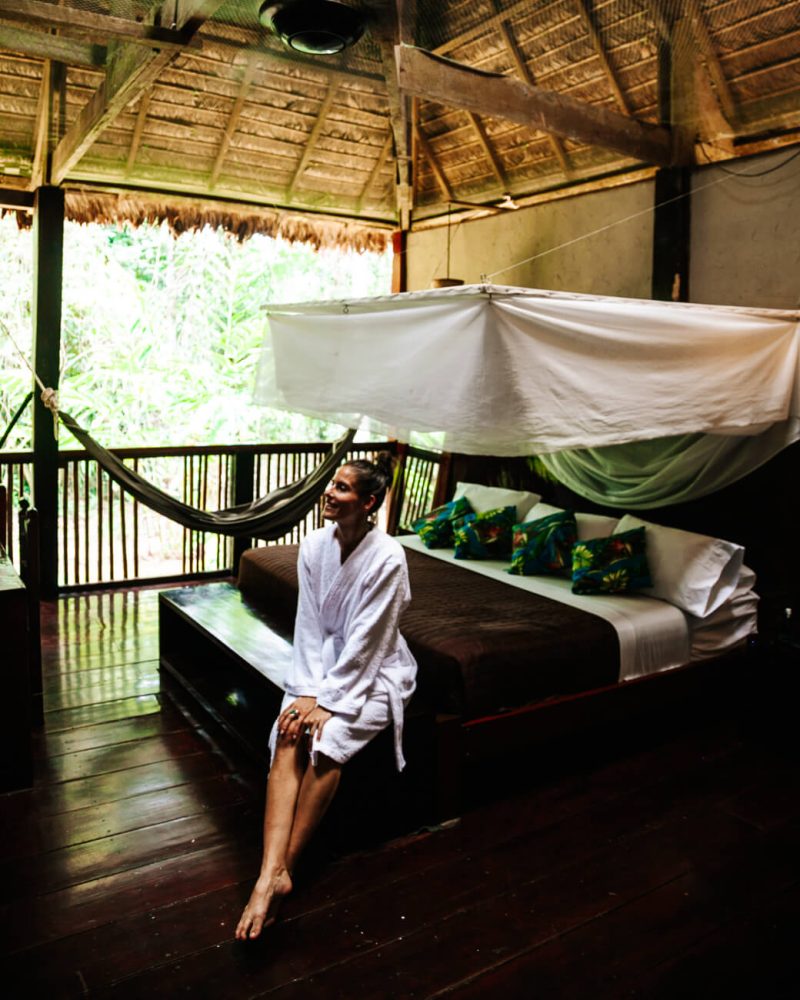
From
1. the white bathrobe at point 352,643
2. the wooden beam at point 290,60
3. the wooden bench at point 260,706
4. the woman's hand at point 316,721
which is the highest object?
the wooden beam at point 290,60

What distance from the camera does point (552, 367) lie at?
7.91 ft

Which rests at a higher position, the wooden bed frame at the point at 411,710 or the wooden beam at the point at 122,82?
the wooden beam at the point at 122,82

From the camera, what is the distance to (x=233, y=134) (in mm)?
4859

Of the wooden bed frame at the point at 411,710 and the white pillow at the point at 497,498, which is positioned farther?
the white pillow at the point at 497,498

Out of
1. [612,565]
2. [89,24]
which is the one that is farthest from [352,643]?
[89,24]

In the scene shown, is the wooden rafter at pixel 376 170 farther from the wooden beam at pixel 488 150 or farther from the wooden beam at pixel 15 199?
the wooden beam at pixel 15 199

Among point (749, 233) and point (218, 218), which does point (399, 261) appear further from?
point (749, 233)

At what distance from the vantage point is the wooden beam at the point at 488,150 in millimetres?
4723

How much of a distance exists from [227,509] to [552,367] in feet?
8.56

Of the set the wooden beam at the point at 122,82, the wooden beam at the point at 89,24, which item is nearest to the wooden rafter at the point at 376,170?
the wooden beam at the point at 122,82

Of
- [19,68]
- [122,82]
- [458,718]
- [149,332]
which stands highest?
[19,68]

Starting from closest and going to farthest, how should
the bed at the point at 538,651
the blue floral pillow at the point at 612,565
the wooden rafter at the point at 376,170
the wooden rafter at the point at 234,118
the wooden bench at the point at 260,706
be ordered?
the wooden bench at the point at 260,706 < the bed at the point at 538,651 < the blue floral pillow at the point at 612,565 < the wooden rafter at the point at 234,118 < the wooden rafter at the point at 376,170

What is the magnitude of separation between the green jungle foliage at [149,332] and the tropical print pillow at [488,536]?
169 inches

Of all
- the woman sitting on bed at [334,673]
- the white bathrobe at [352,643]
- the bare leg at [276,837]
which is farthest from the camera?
the white bathrobe at [352,643]
